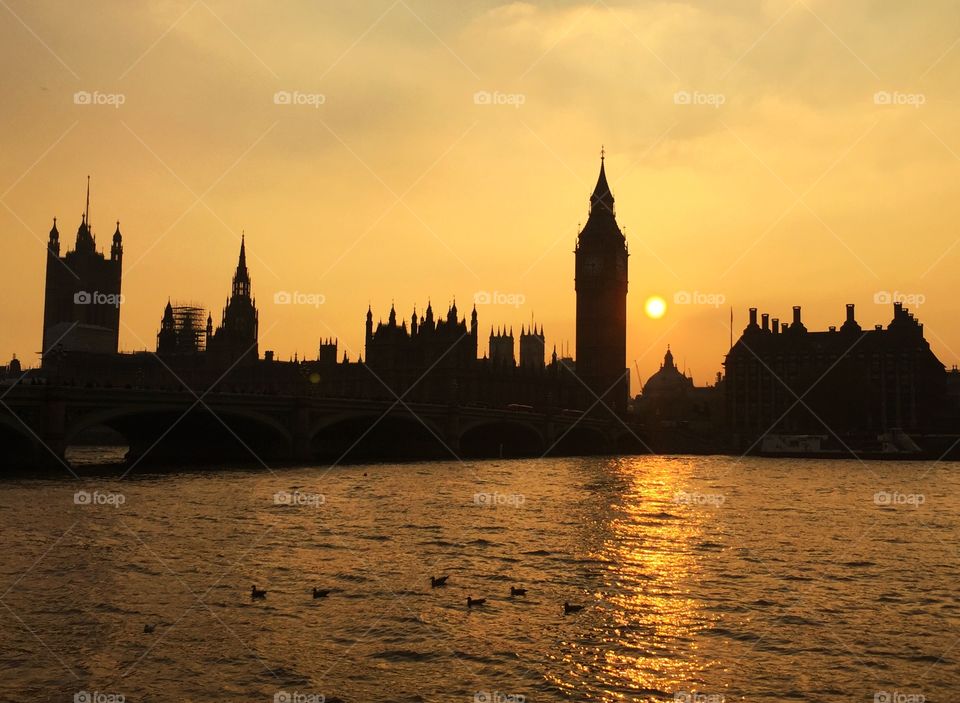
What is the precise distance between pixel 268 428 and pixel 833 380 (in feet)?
317

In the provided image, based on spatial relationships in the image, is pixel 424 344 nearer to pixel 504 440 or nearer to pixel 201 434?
pixel 504 440

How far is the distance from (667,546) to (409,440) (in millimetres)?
75763

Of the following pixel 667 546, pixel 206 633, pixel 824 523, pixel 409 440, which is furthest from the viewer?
pixel 409 440

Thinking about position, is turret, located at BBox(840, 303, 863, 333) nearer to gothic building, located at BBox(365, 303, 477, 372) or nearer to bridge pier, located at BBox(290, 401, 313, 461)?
gothic building, located at BBox(365, 303, 477, 372)

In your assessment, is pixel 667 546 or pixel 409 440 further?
pixel 409 440

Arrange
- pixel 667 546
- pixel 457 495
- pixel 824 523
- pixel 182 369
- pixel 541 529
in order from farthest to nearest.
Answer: pixel 182 369, pixel 457 495, pixel 824 523, pixel 541 529, pixel 667 546

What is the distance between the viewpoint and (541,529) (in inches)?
1678

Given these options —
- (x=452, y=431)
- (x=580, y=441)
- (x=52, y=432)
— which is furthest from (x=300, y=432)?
(x=580, y=441)

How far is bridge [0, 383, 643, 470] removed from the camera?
2489 inches

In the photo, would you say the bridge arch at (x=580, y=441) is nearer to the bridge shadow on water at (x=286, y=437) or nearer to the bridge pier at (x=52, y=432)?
the bridge shadow on water at (x=286, y=437)

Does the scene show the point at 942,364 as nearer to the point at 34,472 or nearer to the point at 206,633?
the point at 34,472

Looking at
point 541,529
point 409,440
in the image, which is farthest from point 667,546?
point 409,440

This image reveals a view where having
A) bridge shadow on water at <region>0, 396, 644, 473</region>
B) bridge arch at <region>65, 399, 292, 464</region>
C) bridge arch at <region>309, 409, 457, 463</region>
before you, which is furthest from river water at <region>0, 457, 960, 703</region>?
bridge arch at <region>309, 409, 457, 463</region>

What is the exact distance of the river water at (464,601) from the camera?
19.2 meters
